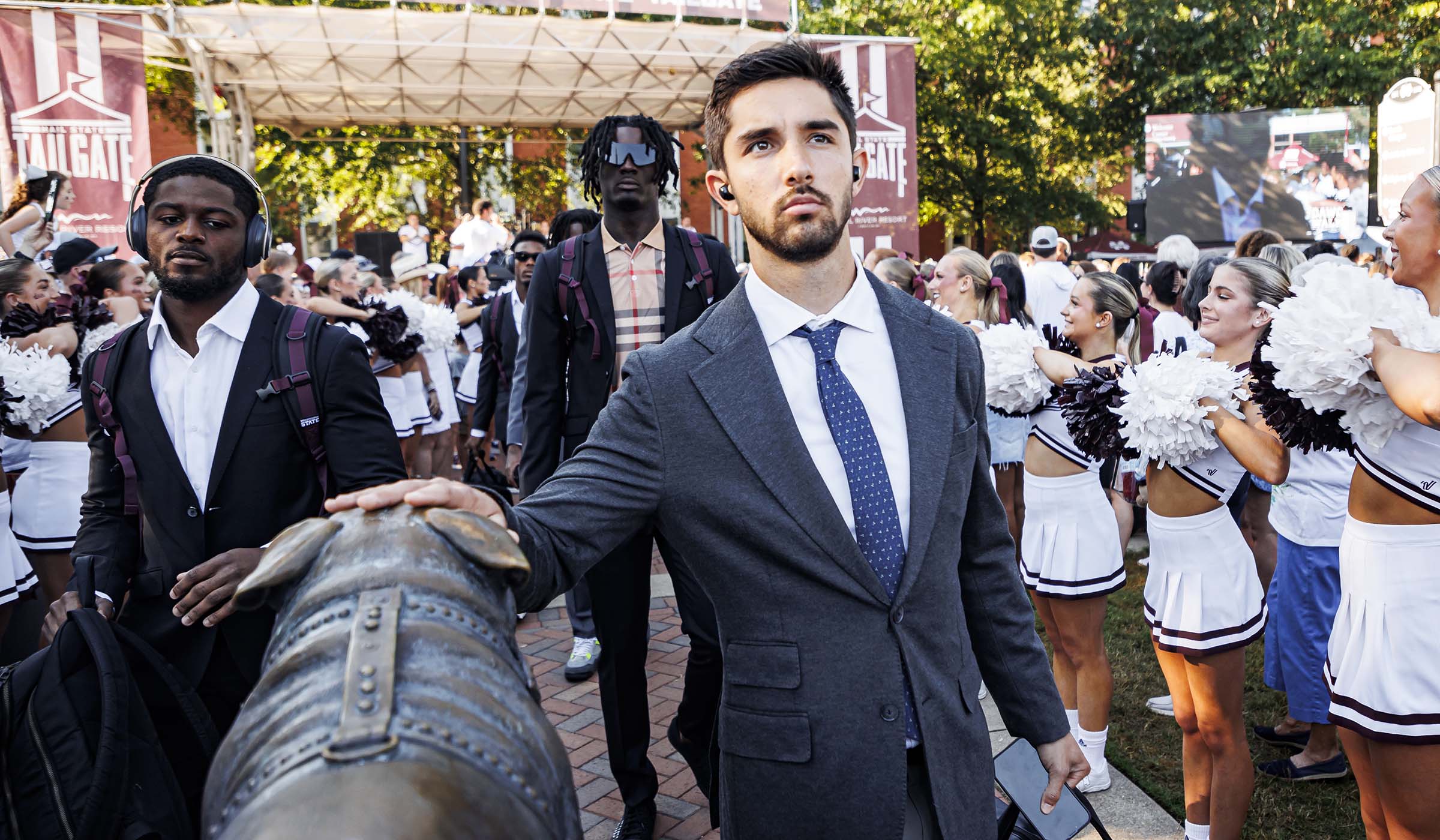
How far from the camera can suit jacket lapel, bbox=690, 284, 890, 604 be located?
197cm

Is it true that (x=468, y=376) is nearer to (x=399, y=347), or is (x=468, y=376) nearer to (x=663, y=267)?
(x=399, y=347)

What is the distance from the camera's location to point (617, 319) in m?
4.32

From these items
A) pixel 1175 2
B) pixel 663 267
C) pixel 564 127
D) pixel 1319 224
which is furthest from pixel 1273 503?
pixel 1175 2

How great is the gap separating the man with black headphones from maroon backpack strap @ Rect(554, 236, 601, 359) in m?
1.45

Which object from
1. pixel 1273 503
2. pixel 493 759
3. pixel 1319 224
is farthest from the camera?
pixel 1319 224

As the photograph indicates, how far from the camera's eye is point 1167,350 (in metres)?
4.35

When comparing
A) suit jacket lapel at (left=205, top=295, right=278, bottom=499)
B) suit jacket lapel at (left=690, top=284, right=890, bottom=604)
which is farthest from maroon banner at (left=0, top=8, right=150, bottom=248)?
suit jacket lapel at (left=690, top=284, right=890, bottom=604)

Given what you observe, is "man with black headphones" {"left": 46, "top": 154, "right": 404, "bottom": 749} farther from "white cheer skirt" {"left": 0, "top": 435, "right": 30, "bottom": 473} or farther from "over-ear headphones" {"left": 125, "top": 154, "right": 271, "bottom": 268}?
"white cheer skirt" {"left": 0, "top": 435, "right": 30, "bottom": 473}

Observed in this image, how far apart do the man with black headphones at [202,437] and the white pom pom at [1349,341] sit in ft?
8.54

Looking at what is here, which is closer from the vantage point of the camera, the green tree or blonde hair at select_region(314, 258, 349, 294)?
blonde hair at select_region(314, 258, 349, 294)

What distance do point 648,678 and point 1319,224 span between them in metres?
19.6

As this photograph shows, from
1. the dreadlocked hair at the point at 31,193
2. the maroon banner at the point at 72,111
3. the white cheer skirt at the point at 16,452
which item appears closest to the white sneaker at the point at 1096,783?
the white cheer skirt at the point at 16,452

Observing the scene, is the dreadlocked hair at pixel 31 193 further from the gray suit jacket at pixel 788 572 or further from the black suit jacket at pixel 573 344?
the gray suit jacket at pixel 788 572

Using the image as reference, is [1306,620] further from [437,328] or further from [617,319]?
[437,328]
